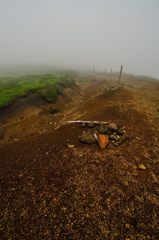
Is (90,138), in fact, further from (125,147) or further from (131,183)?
(131,183)

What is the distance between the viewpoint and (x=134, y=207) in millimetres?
6301

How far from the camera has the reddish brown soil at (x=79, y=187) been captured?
561cm

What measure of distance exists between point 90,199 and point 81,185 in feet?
2.98

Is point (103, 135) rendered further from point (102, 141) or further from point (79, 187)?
point (79, 187)

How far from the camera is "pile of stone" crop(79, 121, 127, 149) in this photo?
1034cm

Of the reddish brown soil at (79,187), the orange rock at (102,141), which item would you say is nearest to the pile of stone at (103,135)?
the orange rock at (102,141)

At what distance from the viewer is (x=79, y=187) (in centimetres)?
732

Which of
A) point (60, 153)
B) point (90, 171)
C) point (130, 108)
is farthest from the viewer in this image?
point (130, 108)

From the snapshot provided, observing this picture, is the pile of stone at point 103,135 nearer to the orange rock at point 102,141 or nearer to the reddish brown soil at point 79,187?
the orange rock at point 102,141

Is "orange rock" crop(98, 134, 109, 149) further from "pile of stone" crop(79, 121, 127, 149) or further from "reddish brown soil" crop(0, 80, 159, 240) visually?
"reddish brown soil" crop(0, 80, 159, 240)

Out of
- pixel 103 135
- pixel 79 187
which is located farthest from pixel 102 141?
pixel 79 187

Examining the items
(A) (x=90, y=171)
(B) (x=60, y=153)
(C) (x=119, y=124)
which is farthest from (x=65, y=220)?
(C) (x=119, y=124)

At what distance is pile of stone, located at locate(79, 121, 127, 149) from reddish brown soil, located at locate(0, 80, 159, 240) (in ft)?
1.46

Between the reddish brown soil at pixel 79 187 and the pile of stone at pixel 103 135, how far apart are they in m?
0.45
